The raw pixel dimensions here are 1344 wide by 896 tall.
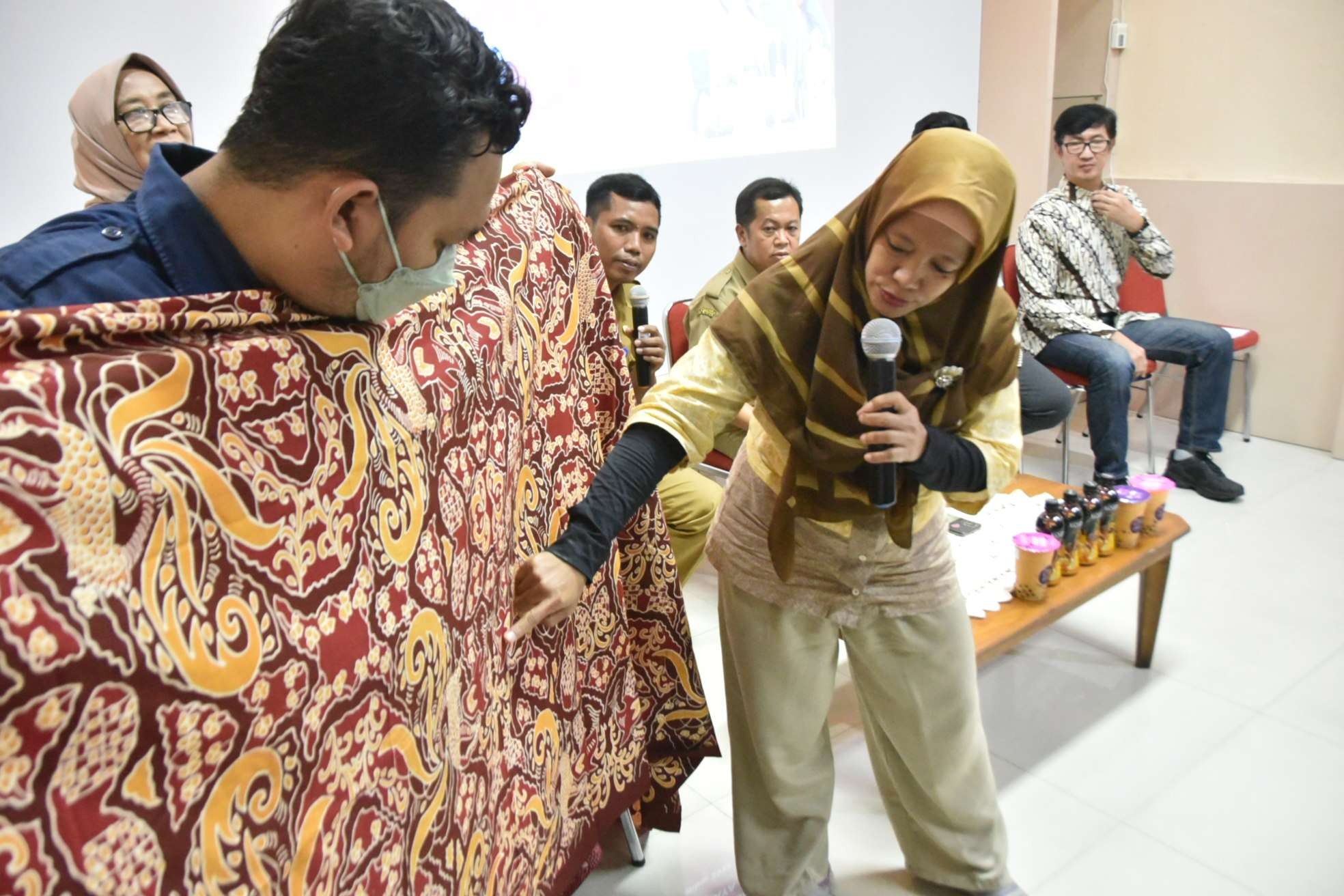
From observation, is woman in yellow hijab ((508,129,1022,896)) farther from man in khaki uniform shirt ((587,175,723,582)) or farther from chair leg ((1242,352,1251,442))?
chair leg ((1242,352,1251,442))

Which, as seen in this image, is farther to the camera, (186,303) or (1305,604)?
(1305,604)

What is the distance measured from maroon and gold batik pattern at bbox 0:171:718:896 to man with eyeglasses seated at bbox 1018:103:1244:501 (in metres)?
2.64

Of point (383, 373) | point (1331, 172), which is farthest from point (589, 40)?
point (1331, 172)

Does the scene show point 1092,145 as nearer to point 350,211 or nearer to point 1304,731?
point 1304,731

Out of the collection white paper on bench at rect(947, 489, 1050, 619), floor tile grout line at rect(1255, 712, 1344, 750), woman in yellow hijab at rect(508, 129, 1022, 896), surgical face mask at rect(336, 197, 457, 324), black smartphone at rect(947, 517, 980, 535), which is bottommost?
floor tile grout line at rect(1255, 712, 1344, 750)

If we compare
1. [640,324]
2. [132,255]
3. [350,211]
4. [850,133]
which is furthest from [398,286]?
[850,133]

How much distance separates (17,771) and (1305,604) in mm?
3083

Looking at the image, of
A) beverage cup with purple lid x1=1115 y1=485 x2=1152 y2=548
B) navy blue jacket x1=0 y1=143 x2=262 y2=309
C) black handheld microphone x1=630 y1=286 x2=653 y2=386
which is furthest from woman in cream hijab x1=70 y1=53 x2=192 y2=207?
beverage cup with purple lid x1=1115 y1=485 x2=1152 y2=548

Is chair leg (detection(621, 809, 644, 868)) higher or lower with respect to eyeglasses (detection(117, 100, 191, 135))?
lower

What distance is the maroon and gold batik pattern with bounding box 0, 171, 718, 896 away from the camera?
0.57 m

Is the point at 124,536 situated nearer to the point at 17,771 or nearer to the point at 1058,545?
the point at 17,771

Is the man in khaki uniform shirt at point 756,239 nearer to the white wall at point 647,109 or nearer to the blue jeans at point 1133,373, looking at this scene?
the white wall at point 647,109

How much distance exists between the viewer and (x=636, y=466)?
1.26 meters

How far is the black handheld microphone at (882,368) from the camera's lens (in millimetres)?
1173
